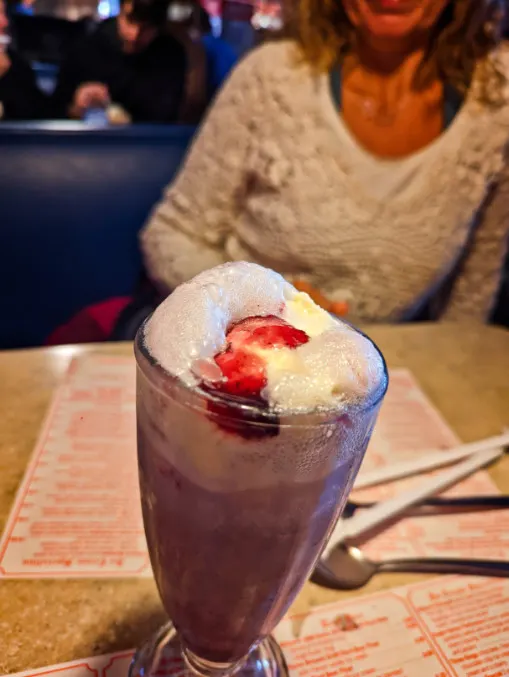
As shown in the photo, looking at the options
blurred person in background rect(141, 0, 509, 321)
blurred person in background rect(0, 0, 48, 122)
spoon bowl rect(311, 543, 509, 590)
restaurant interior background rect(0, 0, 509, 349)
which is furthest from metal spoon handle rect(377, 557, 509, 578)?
blurred person in background rect(0, 0, 48, 122)

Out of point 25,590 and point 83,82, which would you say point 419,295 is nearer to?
point 25,590

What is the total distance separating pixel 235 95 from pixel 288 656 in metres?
1.18

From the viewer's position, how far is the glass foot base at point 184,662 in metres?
0.52

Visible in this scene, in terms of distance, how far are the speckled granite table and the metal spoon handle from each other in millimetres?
12

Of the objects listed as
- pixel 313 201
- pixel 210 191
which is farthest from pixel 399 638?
pixel 210 191

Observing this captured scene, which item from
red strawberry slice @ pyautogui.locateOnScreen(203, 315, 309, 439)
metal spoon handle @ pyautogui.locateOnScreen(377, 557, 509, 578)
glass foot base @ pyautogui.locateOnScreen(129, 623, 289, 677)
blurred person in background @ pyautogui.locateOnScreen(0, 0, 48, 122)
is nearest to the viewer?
red strawberry slice @ pyautogui.locateOnScreen(203, 315, 309, 439)

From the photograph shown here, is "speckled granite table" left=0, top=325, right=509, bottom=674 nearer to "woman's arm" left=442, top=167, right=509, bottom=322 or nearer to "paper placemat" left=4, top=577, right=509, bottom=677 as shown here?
"paper placemat" left=4, top=577, right=509, bottom=677

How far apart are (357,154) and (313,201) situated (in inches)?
5.5

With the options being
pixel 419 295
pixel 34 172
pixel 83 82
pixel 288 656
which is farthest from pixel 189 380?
pixel 83 82

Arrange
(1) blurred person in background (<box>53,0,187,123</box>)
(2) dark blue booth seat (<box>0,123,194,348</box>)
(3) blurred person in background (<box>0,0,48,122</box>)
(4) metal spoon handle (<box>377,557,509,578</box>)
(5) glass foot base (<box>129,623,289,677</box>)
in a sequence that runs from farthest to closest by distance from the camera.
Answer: (1) blurred person in background (<box>53,0,187,123</box>)
(3) blurred person in background (<box>0,0,48,122</box>)
(2) dark blue booth seat (<box>0,123,194,348</box>)
(4) metal spoon handle (<box>377,557,509,578</box>)
(5) glass foot base (<box>129,623,289,677</box>)

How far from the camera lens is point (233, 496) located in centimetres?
38

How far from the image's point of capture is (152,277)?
1.41 meters

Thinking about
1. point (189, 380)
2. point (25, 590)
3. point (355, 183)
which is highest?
point (189, 380)

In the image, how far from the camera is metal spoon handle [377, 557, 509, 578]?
63 centimetres
